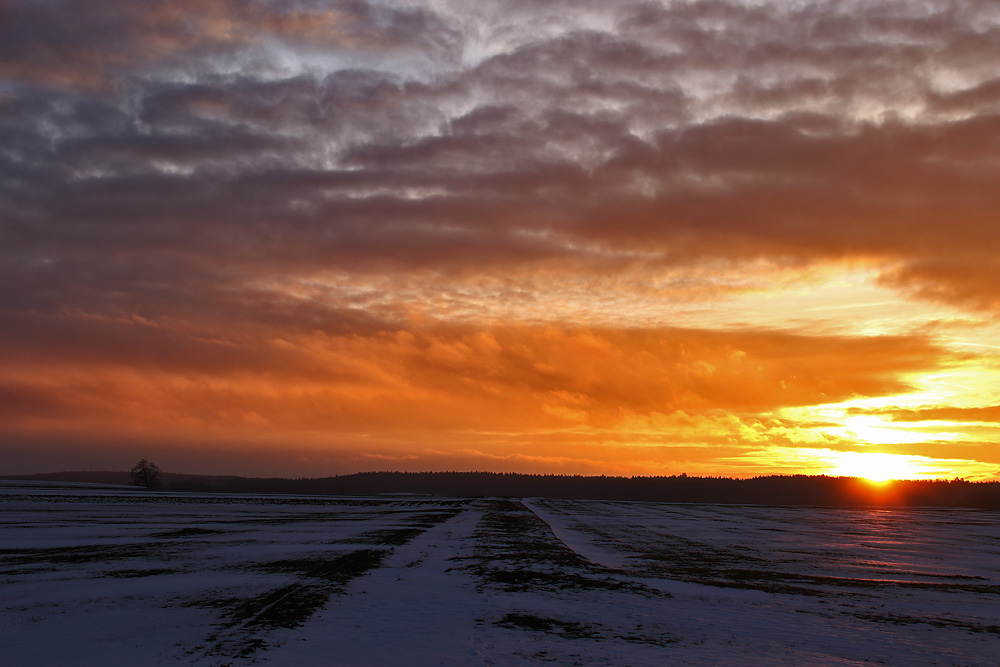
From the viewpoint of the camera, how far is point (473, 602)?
23469mm

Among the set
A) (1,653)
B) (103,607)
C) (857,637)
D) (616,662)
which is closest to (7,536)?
(103,607)

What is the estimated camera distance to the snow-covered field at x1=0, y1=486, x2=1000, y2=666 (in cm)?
1741

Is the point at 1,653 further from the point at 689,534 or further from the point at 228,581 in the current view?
the point at 689,534

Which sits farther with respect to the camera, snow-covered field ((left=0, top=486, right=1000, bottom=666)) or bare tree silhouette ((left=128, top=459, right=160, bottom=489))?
bare tree silhouette ((left=128, top=459, right=160, bottom=489))

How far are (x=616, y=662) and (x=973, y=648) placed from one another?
10340 millimetres

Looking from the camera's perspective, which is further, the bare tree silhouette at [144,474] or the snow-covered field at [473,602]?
the bare tree silhouette at [144,474]

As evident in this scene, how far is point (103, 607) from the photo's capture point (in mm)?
21469

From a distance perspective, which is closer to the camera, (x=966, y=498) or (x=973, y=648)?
(x=973, y=648)

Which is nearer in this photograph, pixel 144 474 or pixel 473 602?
pixel 473 602

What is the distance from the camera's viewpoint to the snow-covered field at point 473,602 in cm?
1741

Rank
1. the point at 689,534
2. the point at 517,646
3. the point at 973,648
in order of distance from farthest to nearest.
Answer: the point at 689,534 → the point at 973,648 → the point at 517,646

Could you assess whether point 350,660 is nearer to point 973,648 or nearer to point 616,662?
point 616,662

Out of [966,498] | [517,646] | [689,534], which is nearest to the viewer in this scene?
[517,646]

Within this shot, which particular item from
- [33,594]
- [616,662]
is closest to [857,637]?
[616,662]
